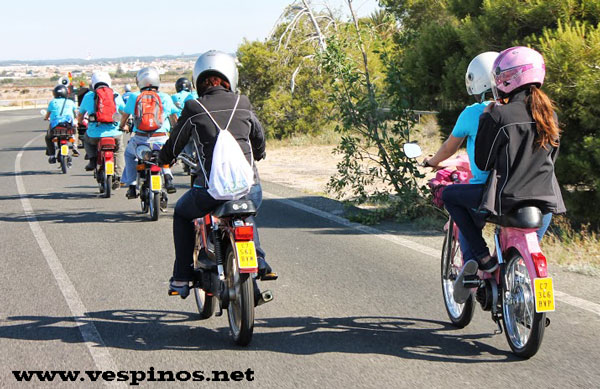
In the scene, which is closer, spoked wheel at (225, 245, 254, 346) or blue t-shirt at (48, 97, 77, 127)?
spoked wheel at (225, 245, 254, 346)

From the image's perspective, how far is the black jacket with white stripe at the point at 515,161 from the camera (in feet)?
16.9

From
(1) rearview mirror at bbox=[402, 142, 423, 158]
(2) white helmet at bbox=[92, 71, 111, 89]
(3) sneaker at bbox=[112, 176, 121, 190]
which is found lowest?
(3) sneaker at bbox=[112, 176, 121, 190]

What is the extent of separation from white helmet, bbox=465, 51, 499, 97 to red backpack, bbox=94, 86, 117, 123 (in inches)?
368

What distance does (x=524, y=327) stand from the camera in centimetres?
524

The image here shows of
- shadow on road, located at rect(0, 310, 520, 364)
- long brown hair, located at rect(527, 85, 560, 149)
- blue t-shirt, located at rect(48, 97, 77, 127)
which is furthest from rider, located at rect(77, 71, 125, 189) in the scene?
long brown hair, located at rect(527, 85, 560, 149)

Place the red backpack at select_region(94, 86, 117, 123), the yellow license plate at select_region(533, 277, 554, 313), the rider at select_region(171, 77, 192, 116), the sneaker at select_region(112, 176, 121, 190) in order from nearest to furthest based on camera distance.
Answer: the yellow license plate at select_region(533, 277, 554, 313) < the red backpack at select_region(94, 86, 117, 123) < the sneaker at select_region(112, 176, 121, 190) < the rider at select_region(171, 77, 192, 116)

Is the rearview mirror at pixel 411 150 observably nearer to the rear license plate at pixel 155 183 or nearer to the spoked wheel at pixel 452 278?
the spoked wheel at pixel 452 278

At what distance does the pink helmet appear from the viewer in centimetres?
517

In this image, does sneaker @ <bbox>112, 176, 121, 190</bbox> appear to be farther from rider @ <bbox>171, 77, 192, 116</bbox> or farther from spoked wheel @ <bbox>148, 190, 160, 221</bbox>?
spoked wheel @ <bbox>148, 190, 160, 221</bbox>

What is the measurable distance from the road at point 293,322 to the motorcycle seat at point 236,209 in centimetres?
93

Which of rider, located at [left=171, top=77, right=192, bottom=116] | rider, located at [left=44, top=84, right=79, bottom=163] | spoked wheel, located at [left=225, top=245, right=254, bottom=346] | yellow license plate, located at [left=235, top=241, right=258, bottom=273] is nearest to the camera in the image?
yellow license plate, located at [left=235, top=241, right=258, bottom=273]

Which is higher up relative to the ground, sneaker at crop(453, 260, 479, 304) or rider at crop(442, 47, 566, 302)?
rider at crop(442, 47, 566, 302)

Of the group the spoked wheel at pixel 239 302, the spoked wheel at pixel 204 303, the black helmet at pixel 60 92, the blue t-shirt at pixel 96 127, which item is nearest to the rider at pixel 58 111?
the black helmet at pixel 60 92

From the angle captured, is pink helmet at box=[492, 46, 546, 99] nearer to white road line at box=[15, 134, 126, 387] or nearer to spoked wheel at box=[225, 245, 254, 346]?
spoked wheel at box=[225, 245, 254, 346]
